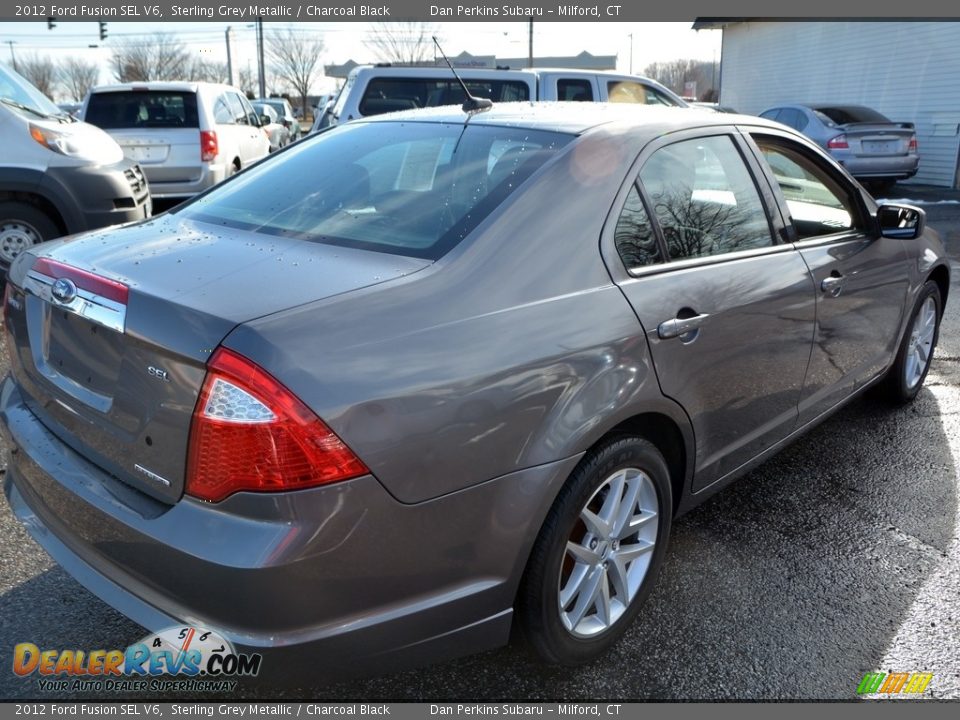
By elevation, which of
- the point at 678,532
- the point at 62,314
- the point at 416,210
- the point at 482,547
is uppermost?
the point at 416,210

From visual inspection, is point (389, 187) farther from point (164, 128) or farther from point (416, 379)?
point (164, 128)

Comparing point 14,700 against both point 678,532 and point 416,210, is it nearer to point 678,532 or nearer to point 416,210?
point 416,210

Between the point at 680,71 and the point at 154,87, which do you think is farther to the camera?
the point at 680,71

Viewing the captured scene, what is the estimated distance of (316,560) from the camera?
175cm

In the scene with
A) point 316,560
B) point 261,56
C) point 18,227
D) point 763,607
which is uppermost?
point 261,56

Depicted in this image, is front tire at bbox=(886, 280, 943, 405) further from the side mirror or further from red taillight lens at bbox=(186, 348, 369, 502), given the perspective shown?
red taillight lens at bbox=(186, 348, 369, 502)

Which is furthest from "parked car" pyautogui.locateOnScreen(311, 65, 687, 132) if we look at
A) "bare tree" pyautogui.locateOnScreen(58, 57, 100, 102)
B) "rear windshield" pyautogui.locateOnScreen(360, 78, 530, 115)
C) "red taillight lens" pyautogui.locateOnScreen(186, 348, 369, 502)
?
"bare tree" pyautogui.locateOnScreen(58, 57, 100, 102)

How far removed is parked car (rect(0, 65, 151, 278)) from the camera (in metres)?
6.21

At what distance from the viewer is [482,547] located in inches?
79.0

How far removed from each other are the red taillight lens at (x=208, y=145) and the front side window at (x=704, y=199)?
8.50 meters

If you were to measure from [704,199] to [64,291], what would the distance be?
208 cm

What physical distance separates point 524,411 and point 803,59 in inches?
849

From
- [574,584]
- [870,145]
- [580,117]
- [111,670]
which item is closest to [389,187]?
[580,117]

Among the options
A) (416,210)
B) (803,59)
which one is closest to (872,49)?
(803,59)
